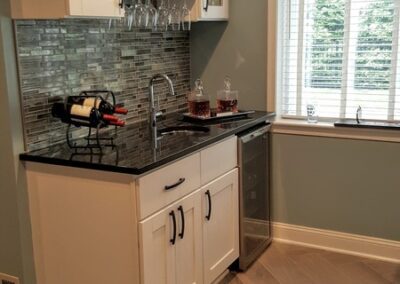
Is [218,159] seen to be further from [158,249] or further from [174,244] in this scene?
[158,249]

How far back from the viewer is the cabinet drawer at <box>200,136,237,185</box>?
2666 millimetres

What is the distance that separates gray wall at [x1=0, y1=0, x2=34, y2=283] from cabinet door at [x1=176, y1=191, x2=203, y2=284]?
705 mm

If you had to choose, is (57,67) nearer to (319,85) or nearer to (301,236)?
(319,85)

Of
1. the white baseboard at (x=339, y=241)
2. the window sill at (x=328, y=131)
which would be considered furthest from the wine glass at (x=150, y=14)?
the white baseboard at (x=339, y=241)

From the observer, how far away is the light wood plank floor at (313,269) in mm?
3041

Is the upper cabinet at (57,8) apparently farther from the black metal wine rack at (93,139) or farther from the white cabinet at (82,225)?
the white cabinet at (82,225)

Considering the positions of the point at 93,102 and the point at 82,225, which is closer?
the point at 82,225

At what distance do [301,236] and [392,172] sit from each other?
75 cm

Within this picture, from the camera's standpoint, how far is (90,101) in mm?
2420

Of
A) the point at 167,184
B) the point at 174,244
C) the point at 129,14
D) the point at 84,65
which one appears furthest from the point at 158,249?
the point at 129,14

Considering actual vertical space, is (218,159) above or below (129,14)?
below

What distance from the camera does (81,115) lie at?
239cm

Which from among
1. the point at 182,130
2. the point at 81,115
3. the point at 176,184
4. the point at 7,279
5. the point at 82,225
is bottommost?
the point at 7,279

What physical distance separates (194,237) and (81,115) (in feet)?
2.70
